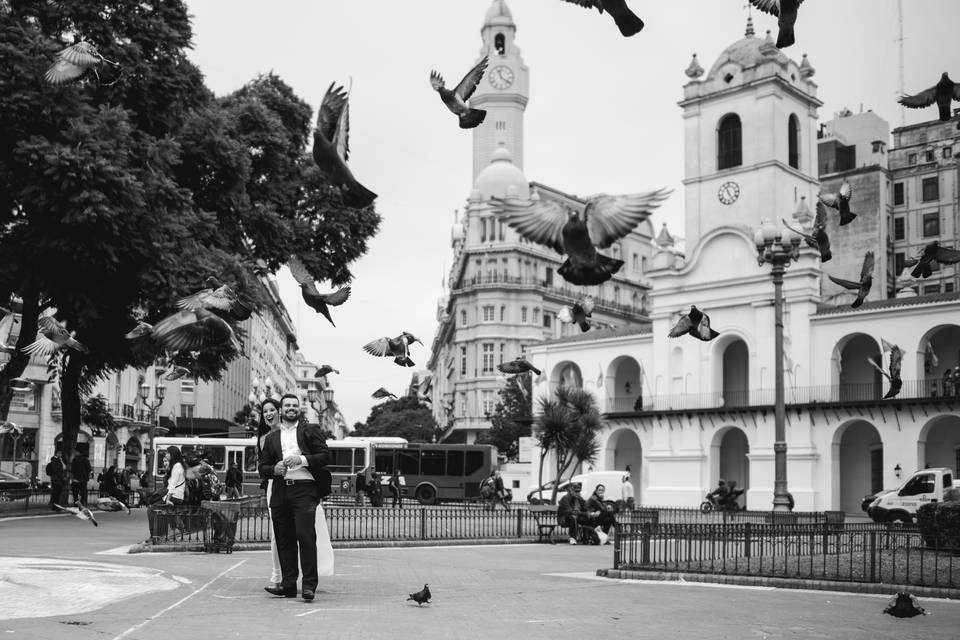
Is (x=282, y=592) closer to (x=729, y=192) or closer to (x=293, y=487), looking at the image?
(x=293, y=487)

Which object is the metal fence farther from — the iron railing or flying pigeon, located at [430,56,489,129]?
flying pigeon, located at [430,56,489,129]

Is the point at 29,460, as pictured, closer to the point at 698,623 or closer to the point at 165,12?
the point at 165,12

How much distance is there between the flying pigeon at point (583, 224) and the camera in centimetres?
700

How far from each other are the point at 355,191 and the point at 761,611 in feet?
21.9

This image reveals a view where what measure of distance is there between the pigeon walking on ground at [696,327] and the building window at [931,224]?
242 feet

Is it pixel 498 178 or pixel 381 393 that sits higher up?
pixel 498 178

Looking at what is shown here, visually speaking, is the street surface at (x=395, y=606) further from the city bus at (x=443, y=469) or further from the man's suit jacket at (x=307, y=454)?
the city bus at (x=443, y=469)

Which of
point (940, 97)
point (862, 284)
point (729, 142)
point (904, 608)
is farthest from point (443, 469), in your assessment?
point (940, 97)

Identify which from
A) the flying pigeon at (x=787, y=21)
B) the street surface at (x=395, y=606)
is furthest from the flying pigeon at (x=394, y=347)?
the flying pigeon at (x=787, y=21)

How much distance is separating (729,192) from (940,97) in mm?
47721

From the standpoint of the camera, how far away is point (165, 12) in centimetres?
2828

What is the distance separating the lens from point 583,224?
7.29 meters

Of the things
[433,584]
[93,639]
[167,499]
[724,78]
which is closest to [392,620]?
[93,639]

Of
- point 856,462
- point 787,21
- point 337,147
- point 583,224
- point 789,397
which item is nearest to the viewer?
point 787,21
